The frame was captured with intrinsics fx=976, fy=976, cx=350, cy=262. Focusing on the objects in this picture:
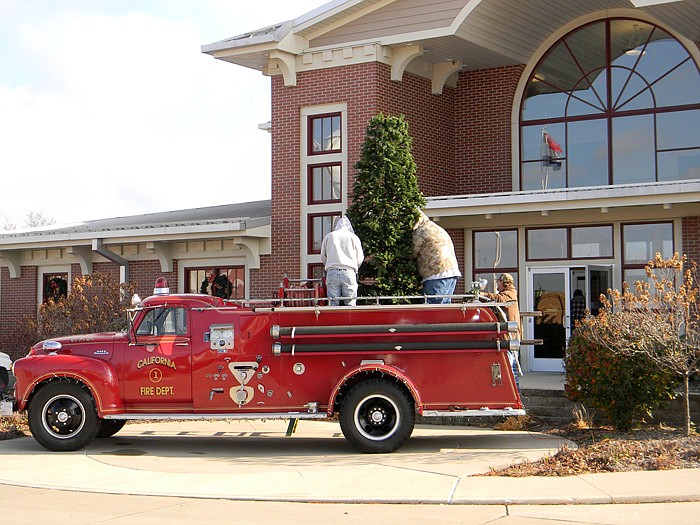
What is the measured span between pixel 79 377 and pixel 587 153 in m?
12.1

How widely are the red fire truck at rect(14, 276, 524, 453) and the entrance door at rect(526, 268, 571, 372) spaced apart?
772 centimetres

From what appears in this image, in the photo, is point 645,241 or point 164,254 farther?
point 164,254

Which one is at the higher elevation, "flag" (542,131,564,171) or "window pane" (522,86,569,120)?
"window pane" (522,86,569,120)

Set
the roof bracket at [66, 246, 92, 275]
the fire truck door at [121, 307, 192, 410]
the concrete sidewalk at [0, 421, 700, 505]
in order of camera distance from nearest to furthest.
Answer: the concrete sidewalk at [0, 421, 700, 505]
the fire truck door at [121, 307, 192, 410]
the roof bracket at [66, 246, 92, 275]

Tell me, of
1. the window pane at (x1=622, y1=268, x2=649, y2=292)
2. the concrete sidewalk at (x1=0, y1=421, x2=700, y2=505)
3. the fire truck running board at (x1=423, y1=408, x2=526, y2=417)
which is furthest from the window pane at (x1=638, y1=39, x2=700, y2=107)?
the fire truck running board at (x1=423, y1=408, x2=526, y2=417)

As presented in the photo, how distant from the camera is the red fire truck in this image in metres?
11.8

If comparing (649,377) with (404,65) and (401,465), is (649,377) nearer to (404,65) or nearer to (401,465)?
(401,465)

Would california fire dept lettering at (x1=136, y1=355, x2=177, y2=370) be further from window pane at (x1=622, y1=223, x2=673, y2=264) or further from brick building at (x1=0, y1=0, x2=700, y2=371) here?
window pane at (x1=622, y1=223, x2=673, y2=264)

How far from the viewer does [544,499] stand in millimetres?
8844

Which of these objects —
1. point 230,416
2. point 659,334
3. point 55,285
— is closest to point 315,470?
point 230,416

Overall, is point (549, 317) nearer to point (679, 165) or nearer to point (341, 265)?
point (679, 165)

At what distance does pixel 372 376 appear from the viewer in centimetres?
1196

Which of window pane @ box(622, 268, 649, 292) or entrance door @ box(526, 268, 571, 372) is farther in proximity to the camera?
entrance door @ box(526, 268, 571, 372)

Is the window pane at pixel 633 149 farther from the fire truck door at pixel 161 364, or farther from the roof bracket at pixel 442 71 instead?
the fire truck door at pixel 161 364
